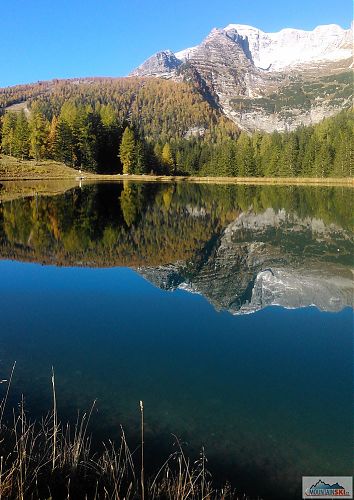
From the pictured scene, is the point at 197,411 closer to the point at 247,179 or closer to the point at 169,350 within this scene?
the point at 169,350

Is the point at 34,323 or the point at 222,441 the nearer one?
the point at 222,441

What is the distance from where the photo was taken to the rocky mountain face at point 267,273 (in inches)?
586

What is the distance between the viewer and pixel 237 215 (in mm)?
39344

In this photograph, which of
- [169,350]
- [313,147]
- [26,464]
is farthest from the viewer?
[313,147]

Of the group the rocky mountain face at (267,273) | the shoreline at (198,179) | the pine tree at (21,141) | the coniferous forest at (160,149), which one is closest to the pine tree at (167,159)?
the coniferous forest at (160,149)

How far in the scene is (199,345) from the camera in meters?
10.8

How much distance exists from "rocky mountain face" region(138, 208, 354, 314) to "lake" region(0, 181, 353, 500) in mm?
90

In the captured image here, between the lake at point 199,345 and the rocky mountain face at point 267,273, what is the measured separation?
0.09m

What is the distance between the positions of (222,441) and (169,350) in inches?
142

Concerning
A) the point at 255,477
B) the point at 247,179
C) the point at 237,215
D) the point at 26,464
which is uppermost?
the point at 247,179

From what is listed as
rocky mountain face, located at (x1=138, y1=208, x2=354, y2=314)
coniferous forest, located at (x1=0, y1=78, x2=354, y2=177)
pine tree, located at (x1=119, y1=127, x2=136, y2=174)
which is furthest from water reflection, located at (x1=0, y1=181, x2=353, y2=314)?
pine tree, located at (x1=119, y1=127, x2=136, y2=174)

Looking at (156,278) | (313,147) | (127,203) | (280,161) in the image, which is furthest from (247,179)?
(156,278)
